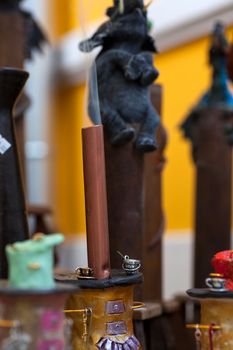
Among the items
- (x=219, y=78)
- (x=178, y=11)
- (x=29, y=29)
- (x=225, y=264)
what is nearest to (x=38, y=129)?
(x=178, y=11)

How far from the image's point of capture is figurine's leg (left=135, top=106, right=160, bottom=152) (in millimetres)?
962

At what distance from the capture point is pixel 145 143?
0.96 meters

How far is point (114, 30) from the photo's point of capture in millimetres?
1009

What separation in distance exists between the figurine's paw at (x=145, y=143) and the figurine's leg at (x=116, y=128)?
0.5 inches

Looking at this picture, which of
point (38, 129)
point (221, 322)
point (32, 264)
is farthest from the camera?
point (38, 129)

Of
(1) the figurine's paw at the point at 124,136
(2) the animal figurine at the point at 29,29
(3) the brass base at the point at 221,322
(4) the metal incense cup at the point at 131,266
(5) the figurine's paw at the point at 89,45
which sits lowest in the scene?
(3) the brass base at the point at 221,322

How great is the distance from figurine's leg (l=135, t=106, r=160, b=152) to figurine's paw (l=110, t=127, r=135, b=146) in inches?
0.5

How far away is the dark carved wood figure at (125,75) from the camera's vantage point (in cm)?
97

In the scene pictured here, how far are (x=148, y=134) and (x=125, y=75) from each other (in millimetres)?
87

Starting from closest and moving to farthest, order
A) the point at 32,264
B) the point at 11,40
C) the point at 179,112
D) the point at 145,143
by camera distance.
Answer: the point at 32,264, the point at 145,143, the point at 11,40, the point at 179,112

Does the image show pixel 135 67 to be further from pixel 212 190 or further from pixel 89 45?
pixel 212 190

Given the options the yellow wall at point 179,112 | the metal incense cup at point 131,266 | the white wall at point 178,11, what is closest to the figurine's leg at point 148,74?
the metal incense cup at point 131,266

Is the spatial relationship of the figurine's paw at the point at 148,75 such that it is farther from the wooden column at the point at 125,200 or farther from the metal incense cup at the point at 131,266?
the metal incense cup at the point at 131,266

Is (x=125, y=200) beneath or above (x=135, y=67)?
beneath
